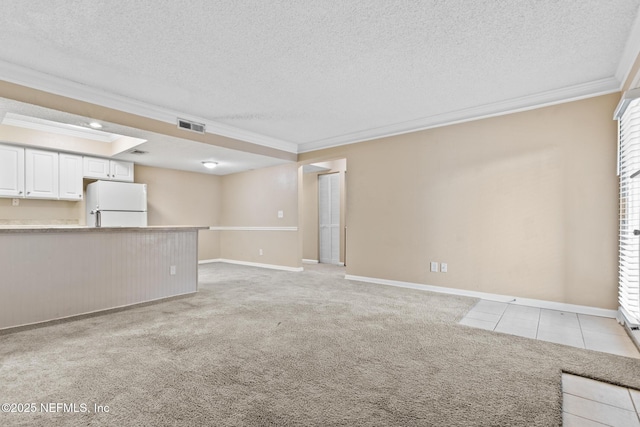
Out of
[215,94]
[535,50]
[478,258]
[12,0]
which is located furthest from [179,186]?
[535,50]

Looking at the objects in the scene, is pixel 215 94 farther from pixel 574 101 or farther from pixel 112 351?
pixel 574 101

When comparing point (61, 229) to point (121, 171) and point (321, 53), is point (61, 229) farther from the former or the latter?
point (121, 171)

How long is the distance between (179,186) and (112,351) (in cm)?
548

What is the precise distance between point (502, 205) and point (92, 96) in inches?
199

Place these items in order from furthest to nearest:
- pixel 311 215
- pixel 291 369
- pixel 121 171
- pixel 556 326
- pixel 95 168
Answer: pixel 311 215 → pixel 121 171 → pixel 95 168 → pixel 556 326 → pixel 291 369

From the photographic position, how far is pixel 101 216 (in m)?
5.44

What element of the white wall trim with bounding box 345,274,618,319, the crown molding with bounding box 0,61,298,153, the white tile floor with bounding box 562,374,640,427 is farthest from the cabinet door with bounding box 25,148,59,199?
the white tile floor with bounding box 562,374,640,427

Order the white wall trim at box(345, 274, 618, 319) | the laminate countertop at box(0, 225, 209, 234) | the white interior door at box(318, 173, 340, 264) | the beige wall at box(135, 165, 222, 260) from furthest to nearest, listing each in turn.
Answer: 1. the white interior door at box(318, 173, 340, 264)
2. the beige wall at box(135, 165, 222, 260)
3. the white wall trim at box(345, 274, 618, 319)
4. the laminate countertop at box(0, 225, 209, 234)

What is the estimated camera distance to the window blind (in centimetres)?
256

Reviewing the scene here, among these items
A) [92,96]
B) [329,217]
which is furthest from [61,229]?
[329,217]

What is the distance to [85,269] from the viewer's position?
130 inches

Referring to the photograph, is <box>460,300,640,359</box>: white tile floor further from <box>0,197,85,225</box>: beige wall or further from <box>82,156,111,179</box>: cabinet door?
<box>0,197,85,225</box>: beige wall

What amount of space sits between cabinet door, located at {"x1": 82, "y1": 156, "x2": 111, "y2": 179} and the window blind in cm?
717

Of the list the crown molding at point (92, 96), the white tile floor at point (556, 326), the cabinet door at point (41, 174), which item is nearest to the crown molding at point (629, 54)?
the white tile floor at point (556, 326)
